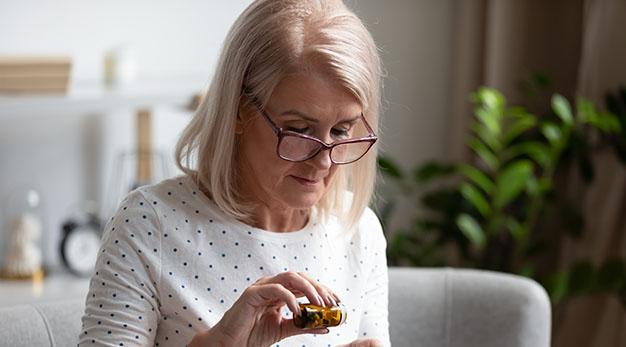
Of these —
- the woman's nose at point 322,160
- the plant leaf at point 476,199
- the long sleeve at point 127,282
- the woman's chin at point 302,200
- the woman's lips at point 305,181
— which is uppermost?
the woman's nose at point 322,160

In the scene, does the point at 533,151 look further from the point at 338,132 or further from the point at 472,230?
the point at 338,132

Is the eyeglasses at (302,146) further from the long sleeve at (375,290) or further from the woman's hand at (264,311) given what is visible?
the long sleeve at (375,290)

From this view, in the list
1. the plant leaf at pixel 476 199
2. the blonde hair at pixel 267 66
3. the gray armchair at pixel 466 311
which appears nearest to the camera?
the blonde hair at pixel 267 66

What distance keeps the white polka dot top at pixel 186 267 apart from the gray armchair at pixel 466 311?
276 millimetres

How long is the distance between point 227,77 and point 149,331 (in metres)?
0.36

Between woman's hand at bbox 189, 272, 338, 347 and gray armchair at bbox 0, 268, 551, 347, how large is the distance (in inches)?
21.4

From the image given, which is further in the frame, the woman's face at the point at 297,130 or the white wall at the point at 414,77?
the white wall at the point at 414,77

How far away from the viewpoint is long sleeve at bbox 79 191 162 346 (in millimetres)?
1050

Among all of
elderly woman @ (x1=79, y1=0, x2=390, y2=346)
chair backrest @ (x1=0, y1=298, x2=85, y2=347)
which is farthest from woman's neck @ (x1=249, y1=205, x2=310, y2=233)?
chair backrest @ (x1=0, y1=298, x2=85, y2=347)

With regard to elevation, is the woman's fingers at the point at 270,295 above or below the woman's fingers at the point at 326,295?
above

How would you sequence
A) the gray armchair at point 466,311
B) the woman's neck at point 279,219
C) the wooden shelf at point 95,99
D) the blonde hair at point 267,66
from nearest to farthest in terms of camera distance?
1. the blonde hair at point 267,66
2. the woman's neck at point 279,219
3. the gray armchair at point 466,311
4. the wooden shelf at point 95,99

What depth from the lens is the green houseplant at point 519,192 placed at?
2.20m

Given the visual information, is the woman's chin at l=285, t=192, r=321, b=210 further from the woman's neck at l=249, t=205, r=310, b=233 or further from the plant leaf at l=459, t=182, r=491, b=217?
the plant leaf at l=459, t=182, r=491, b=217

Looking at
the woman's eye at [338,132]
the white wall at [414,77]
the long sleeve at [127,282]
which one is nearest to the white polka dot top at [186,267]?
the long sleeve at [127,282]
